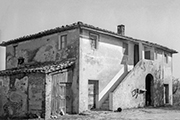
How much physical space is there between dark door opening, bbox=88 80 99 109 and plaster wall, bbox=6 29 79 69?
231cm

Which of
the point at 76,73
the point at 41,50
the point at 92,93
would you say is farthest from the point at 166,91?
the point at 41,50

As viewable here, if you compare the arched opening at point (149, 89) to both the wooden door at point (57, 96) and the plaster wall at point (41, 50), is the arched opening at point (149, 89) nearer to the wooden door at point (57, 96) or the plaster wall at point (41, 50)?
the plaster wall at point (41, 50)

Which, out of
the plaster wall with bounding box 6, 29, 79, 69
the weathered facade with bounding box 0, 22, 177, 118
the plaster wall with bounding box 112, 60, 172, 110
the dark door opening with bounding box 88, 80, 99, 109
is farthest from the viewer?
the plaster wall with bounding box 112, 60, 172, 110

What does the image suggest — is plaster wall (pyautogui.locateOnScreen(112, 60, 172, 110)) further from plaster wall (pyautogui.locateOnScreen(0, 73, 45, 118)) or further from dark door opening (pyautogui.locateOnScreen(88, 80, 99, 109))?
plaster wall (pyautogui.locateOnScreen(0, 73, 45, 118))

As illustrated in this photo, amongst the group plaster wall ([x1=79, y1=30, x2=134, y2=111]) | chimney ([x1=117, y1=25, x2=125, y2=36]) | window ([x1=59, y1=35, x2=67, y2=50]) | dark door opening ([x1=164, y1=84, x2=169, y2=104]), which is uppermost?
chimney ([x1=117, y1=25, x2=125, y2=36])

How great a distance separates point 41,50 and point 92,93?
4646 millimetres

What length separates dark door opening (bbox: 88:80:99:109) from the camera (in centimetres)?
1565

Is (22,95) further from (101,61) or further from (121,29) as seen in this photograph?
(121,29)

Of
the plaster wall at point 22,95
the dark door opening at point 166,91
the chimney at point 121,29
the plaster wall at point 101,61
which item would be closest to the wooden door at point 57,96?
the plaster wall at point 22,95

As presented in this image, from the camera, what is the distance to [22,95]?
13828 mm

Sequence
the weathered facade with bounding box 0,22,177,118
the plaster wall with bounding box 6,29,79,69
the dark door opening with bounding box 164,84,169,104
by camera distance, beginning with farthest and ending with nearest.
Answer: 1. the dark door opening with bounding box 164,84,169,104
2. the plaster wall with bounding box 6,29,79,69
3. the weathered facade with bounding box 0,22,177,118

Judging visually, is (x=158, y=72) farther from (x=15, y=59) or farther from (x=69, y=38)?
(x=15, y=59)

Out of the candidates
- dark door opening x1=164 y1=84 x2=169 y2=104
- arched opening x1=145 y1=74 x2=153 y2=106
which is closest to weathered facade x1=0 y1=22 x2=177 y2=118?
arched opening x1=145 y1=74 x2=153 y2=106

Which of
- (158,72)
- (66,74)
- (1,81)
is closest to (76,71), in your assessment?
(66,74)
